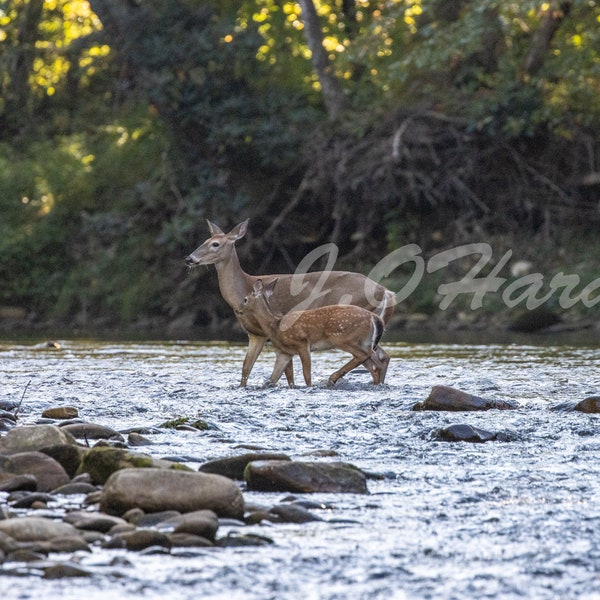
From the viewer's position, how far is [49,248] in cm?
2836

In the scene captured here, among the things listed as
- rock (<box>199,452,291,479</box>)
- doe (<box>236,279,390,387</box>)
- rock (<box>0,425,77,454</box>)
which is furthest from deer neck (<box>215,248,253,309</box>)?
rock (<box>199,452,291,479</box>)

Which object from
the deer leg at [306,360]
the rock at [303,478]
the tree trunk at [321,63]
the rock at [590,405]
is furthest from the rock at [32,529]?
the tree trunk at [321,63]

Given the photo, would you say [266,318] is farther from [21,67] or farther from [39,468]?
[21,67]

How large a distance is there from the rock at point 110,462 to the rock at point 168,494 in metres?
0.50

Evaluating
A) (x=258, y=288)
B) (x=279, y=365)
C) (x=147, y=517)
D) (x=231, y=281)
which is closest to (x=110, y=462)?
(x=147, y=517)

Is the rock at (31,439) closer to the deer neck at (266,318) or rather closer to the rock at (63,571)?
the rock at (63,571)

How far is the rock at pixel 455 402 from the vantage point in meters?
8.92

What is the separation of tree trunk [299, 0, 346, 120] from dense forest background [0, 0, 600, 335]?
0.14 feet

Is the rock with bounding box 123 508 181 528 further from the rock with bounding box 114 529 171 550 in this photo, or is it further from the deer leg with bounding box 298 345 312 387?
the deer leg with bounding box 298 345 312 387

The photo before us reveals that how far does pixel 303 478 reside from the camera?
596 centimetres

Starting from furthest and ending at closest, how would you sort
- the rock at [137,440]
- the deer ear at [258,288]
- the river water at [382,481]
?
the deer ear at [258,288], the rock at [137,440], the river water at [382,481]

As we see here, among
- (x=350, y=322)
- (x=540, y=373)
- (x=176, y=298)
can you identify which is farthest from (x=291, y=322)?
(x=176, y=298)

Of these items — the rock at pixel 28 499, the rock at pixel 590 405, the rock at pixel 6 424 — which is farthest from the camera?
the rock at pixel 590 405

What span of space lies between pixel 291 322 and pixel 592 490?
5037 millimetres
